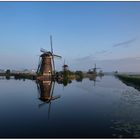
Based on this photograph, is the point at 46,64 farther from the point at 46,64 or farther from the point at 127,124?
the point at 127,124

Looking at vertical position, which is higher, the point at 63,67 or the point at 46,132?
the point at 63,67

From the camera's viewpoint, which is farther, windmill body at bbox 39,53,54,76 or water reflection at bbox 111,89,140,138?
windmill body at bbox 39,53,54,76

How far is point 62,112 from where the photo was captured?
1805cm

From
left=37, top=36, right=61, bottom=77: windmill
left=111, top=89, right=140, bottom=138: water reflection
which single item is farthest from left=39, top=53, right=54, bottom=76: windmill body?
left=111, top=89, right=140, bottom=138: water reflection

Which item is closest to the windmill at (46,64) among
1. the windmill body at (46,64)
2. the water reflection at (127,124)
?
the windmill body at (46,64)

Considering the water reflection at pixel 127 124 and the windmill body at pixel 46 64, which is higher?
the windmill body at pixel 46 64

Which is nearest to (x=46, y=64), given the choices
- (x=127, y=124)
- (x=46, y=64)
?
(x=46, y=64)

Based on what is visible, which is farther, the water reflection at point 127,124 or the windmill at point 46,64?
the windmill at point 46,64

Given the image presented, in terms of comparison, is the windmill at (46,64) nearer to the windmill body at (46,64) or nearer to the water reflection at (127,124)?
the windmill body at (46,64)

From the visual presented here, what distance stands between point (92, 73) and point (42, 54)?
58.3m

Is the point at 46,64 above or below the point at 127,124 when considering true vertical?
above

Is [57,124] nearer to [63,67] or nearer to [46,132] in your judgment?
[46,132]

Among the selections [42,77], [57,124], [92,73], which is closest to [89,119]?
[57,124]

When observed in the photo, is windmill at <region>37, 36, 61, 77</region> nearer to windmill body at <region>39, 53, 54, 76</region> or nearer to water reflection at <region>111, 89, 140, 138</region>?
windmill body at <region>39, 53, 54, 76</region>
